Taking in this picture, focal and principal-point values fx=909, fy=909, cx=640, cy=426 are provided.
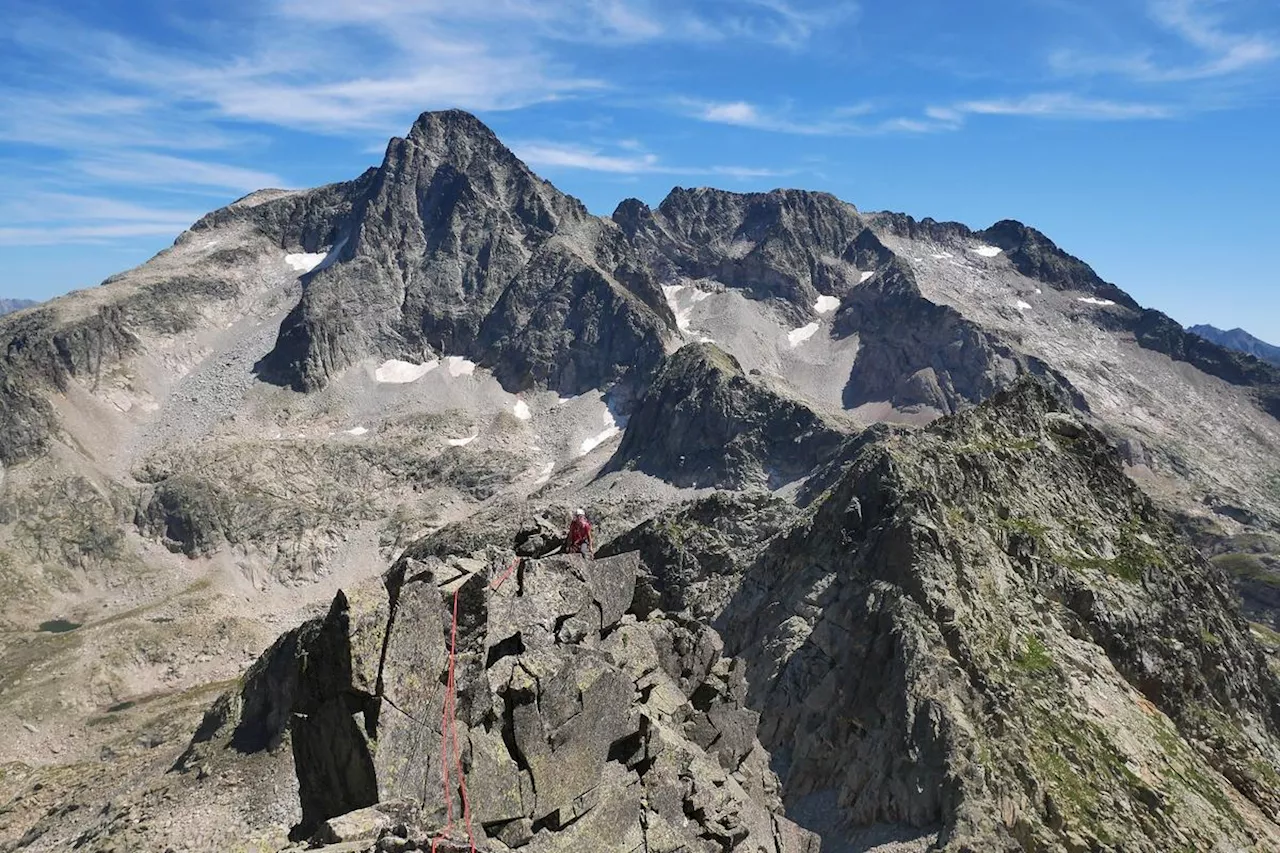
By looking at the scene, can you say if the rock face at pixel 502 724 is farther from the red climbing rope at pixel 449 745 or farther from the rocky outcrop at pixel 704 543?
the rocky outcrop at pixel 704 543

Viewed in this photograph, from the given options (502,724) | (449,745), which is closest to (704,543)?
(502,724)

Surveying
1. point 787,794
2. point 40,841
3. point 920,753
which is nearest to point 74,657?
point 40,841

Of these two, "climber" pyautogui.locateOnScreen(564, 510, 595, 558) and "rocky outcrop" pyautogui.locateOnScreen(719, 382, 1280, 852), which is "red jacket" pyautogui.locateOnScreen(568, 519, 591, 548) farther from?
"rocky outcrop" pyautogui.locateOnScreen(719, 382, 1280, 852)

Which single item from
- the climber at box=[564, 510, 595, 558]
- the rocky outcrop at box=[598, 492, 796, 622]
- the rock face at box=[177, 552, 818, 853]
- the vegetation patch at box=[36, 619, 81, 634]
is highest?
the climber at box=[564, 510, 595, 558]

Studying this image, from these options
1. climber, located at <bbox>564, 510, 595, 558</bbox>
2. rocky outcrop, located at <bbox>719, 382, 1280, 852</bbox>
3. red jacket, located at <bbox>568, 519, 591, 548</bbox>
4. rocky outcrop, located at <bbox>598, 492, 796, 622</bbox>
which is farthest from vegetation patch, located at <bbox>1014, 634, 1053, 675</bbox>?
rocky outcrop, located at <bbox>598, 492, 796, 622</bbox>

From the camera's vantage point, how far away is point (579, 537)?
2861 cm

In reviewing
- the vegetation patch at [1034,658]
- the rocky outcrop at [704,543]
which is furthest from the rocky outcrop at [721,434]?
the vegetation patch at [1034,658]

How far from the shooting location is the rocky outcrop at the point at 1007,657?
37.1 m

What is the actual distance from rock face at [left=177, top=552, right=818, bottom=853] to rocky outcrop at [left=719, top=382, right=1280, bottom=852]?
12.8 m

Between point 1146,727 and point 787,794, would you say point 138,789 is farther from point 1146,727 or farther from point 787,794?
point 1146,727

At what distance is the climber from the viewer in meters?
28.3

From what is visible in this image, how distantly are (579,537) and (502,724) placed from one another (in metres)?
8.93

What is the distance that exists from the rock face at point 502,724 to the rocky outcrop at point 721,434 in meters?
140

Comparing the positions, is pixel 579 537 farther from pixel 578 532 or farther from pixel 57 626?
pixel 57 626
